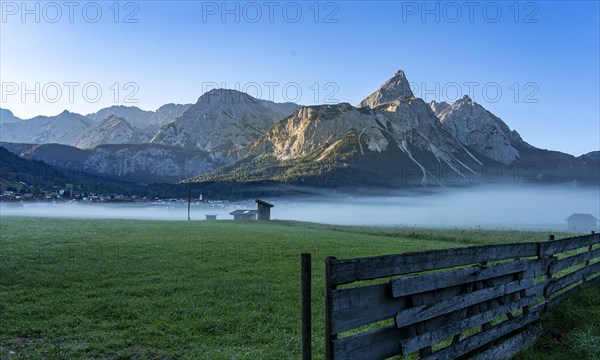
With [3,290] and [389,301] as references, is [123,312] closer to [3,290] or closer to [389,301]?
[3,290]

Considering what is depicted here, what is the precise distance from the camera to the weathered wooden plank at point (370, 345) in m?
5.63

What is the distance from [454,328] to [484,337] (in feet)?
4.81

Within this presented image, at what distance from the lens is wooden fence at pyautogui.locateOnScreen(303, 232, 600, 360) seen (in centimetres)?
573

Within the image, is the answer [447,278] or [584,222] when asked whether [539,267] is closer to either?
[447,278]

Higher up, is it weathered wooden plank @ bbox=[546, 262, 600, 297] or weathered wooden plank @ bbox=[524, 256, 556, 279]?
weathered wooden plank @ bbox=[524, 256, 556, 279]

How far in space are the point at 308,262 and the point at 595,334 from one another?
8.31 metres

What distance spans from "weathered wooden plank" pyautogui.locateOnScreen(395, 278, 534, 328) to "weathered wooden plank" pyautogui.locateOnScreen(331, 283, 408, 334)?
0.19 metres

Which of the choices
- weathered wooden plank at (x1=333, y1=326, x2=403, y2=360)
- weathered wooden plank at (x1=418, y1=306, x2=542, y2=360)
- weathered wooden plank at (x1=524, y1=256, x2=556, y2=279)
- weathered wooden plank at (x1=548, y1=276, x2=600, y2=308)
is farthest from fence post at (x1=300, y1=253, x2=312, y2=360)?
weathered wooden plank at (x1=548, y1=276, x2=600, y2=308)

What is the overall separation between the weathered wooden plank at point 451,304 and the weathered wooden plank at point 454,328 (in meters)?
0.26

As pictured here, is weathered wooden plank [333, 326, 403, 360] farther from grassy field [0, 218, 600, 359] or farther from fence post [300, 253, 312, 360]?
grassy field [0, 218, 600, 359]

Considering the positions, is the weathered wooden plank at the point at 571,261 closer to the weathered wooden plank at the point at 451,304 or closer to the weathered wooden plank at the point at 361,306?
the weathered wooden plank at the point at 451,304

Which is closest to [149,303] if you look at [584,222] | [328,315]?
[328,315]

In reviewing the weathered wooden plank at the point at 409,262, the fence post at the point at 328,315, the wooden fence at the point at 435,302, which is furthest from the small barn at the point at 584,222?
the fence post at the point at 328,315

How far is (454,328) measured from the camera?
25.1 feet
